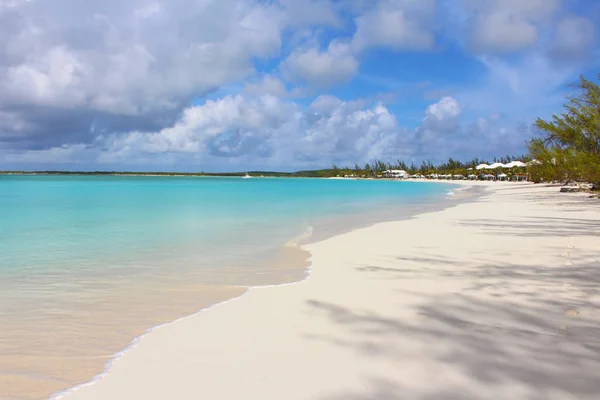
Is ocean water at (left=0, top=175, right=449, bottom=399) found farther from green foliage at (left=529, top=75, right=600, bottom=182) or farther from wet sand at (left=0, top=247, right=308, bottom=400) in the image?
green foliage at (left=529, top=75, right=600, bottom=182)

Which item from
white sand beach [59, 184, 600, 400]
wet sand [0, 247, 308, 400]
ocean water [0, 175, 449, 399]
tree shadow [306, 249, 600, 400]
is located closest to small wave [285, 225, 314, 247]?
ocean water [0, 175, 449, 399]

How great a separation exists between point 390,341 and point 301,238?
9.45 metres

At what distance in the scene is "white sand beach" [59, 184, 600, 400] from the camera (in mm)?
3299

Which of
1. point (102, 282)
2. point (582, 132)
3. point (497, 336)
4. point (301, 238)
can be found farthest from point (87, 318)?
point (582, 132)

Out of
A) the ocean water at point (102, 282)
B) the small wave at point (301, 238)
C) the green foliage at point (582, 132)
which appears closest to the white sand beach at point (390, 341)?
the ocean water at point (102, 282)

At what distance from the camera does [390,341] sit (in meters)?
4.20

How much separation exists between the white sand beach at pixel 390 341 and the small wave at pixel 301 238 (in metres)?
4.40

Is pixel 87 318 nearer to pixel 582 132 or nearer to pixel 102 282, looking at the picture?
pixel 102 282

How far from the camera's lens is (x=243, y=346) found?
4.20m

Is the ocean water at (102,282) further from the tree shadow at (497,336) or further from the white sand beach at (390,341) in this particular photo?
the tree shadow at (497,336)

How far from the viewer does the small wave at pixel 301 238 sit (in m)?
12.3

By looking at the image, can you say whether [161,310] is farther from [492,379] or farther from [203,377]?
[492,379]

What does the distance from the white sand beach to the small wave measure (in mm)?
4395

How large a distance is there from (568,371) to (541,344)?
580 millimetres
